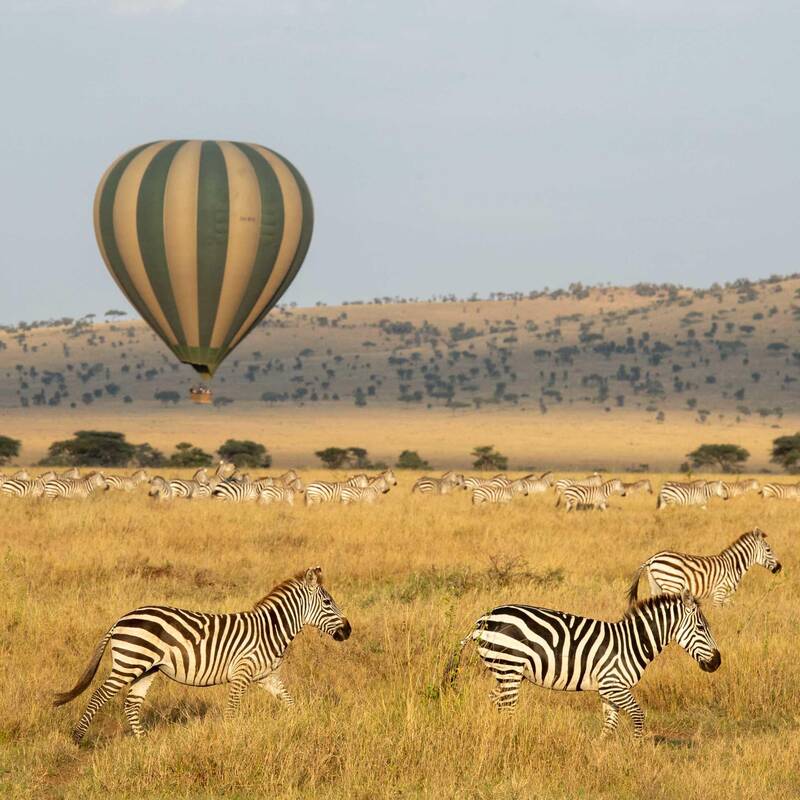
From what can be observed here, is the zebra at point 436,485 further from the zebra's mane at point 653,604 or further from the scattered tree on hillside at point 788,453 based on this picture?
the scattered tree on hillside at point 788,453

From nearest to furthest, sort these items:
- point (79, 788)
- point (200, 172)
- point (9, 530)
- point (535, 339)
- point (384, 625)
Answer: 1. point (79, 788)
2. point (384, 625)
3. point (9, 530)
4. point (200, 172)
5. point (535, 339)

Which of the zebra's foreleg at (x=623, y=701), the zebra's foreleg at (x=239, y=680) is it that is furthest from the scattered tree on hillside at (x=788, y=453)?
the zebra's foreleg at (x=239, y=680)

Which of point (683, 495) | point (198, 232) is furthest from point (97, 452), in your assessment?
point (198, 232)

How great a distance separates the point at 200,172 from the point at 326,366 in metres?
95.3

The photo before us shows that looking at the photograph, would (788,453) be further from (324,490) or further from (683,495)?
(324,490)

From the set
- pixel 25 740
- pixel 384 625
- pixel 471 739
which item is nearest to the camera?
pixel 471 739

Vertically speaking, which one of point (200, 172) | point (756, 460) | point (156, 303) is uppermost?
point (200, 172)

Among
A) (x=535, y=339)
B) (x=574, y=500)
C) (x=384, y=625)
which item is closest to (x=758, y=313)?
(x=535, y=339)

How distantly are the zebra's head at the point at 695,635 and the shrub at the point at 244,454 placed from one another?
49.1 m

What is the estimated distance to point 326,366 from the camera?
4592 inches

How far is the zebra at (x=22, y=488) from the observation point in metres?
28.8

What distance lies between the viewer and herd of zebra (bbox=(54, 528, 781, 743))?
8.91 metres

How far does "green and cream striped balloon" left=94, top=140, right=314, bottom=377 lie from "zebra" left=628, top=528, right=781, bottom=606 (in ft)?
33.4

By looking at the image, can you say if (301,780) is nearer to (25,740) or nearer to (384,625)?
(25,740)
